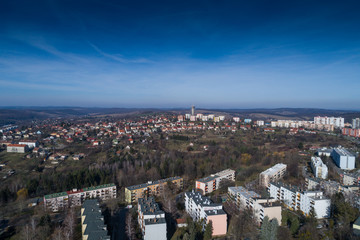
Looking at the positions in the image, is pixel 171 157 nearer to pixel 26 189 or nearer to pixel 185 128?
pixel 26 189

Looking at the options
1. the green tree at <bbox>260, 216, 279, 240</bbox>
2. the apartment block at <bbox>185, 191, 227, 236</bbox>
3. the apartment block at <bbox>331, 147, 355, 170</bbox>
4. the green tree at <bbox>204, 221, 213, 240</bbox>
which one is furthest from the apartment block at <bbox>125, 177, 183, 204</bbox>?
the apartment block at <bbox>331, 147, 355, 170</bbox>

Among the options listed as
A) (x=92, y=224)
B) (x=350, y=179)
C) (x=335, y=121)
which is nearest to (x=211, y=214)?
(x=92, y=224)

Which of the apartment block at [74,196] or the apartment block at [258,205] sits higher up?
the apartment block at [258,205]

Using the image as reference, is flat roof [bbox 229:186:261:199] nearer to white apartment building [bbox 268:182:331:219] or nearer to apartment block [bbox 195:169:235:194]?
white apartment building [bbox 268:182:331:219]

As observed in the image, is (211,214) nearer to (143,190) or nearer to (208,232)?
(208,232)

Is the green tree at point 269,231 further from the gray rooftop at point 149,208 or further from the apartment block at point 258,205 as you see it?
the gray rooftop at point 149,208

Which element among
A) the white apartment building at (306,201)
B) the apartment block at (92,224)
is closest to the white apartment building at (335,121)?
the white apartment building at (306,201)
